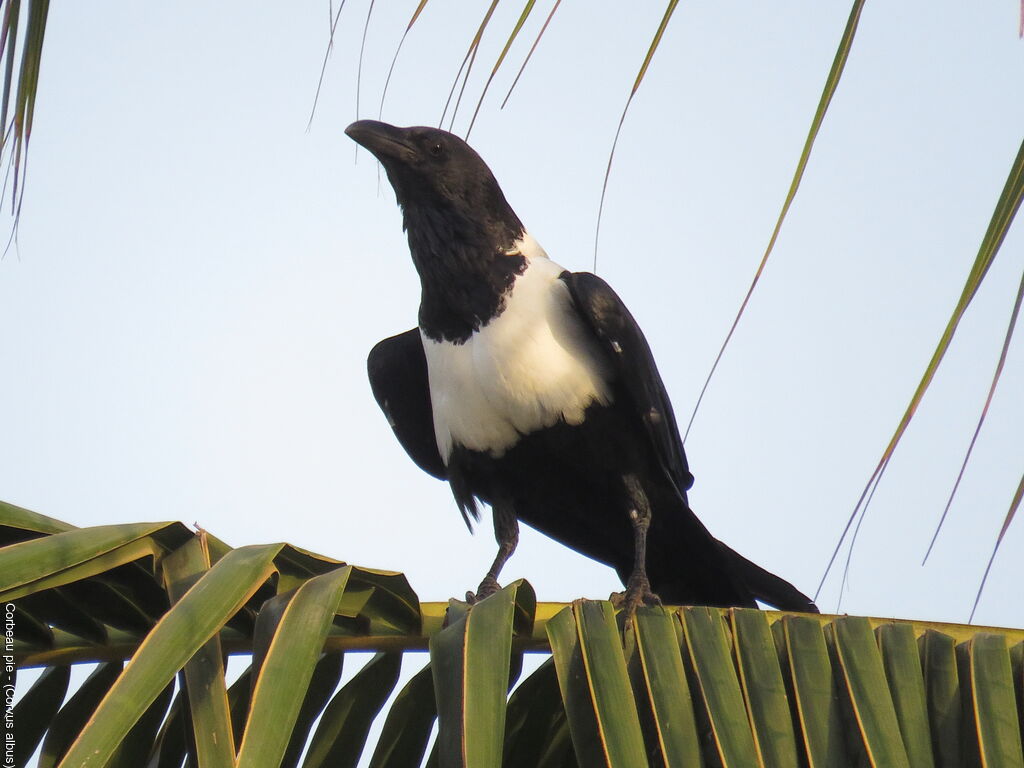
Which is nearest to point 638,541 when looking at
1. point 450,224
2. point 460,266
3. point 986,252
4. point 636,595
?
point 636,595

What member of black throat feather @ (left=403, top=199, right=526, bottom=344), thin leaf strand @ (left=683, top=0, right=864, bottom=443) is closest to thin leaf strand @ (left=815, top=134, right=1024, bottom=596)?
thin leaf strand @ (left=683, top=0, right=864, bottom=443)

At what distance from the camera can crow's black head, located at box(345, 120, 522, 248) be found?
4.01 metres

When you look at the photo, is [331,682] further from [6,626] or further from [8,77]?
[8,77]

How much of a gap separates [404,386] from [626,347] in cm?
95

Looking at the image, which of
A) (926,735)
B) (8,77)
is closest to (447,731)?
(926,735)

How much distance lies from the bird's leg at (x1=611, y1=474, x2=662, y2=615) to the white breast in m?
0.30

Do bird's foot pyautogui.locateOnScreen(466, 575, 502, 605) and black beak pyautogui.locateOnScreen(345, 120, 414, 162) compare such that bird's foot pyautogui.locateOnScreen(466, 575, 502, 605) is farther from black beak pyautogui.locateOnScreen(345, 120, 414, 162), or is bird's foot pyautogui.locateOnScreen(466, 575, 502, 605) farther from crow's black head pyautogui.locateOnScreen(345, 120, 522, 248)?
black beak pyautogui.locateOnScreen(345, 120, 414, 162)

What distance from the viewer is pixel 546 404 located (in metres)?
3.61

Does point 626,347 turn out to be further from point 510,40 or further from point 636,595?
point 510,40

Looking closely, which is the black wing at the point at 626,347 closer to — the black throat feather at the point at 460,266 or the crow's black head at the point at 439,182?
the black throat feather at the point at 460,266

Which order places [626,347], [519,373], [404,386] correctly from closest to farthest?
[519,373] < [626,347] < [404,386]

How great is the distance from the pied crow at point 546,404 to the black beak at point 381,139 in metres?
0.02

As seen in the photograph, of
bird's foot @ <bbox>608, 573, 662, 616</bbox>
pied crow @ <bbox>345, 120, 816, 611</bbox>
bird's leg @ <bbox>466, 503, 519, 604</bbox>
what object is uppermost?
pied crow @ <bbox>345, 120, 816, 611</bbox>

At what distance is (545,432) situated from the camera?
366 centimetres
